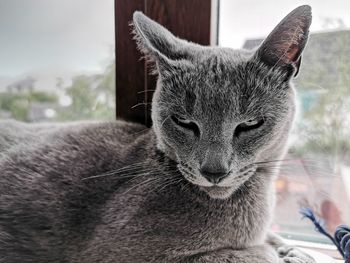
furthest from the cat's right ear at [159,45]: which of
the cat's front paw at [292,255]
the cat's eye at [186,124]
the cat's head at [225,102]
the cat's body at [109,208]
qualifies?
the cat's front paw at [292,255]

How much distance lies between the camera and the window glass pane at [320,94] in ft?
3.82

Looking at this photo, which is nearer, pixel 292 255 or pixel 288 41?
pixel 288 41

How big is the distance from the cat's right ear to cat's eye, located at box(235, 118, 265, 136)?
0.58 feet

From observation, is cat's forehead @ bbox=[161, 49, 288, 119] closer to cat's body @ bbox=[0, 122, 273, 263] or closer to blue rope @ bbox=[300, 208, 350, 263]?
cat's body @ bbox=[0, 122, 273, 263]

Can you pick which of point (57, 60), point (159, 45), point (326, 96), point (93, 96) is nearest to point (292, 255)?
point (326, 96)

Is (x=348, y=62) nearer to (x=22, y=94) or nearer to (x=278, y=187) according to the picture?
(x=278, y=187)

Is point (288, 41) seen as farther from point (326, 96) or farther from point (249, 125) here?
point (326, 96)

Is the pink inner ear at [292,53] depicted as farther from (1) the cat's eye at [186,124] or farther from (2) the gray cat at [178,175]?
(1) the cat's eye at [186,124]

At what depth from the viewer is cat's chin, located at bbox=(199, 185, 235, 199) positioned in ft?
3.16

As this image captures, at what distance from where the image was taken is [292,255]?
1.09 m

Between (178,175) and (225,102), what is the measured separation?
0.66 feet

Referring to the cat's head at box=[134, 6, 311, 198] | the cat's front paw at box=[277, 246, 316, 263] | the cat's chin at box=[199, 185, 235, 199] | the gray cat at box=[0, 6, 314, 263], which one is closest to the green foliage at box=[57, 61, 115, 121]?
the gray cat at box=[0, 6, 314, 263]

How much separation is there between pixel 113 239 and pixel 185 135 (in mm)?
263

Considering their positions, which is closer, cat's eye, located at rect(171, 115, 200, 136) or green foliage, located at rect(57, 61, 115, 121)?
cat's eye, located at rect(171, 115, 200, 136)
